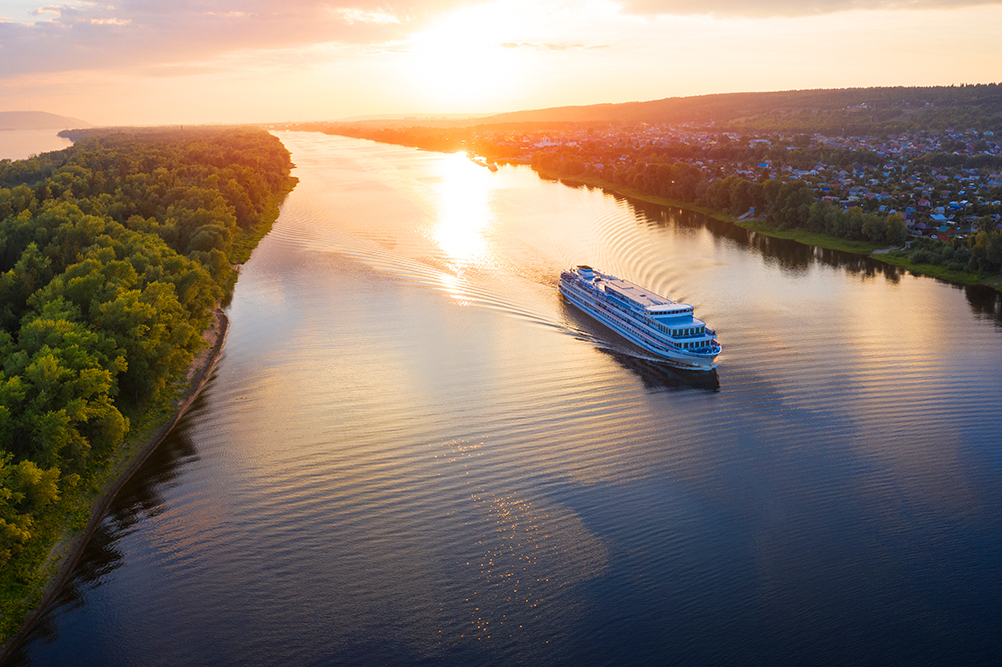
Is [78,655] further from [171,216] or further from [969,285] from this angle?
[969,285]

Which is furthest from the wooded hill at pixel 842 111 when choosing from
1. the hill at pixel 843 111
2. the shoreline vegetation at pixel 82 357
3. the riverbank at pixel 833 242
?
the shoreline vegetation at pixel 82 357

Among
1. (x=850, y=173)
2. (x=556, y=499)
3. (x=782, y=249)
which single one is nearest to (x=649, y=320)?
(x=556, y=499)

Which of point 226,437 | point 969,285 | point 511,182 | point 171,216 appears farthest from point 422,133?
point 226,437

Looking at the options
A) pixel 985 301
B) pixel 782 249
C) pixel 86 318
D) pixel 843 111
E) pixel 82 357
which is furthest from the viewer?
pixel 843 111

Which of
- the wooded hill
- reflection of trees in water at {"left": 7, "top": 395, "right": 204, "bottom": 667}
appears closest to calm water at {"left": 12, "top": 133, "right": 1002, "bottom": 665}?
reflection of trees in water at {"left": 7, "top": 395, "right": 204, "bottom": 667}

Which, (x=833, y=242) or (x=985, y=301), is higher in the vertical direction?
(x=833, y=242)

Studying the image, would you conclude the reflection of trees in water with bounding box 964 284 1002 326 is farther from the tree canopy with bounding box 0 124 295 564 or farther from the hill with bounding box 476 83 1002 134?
the hill with bounding box 476 83 1002 134

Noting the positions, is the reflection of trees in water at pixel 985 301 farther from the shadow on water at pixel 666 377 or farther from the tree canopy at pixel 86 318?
the tree canopy at pixel 86 318

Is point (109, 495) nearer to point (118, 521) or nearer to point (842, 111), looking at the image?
point (118, 521)
